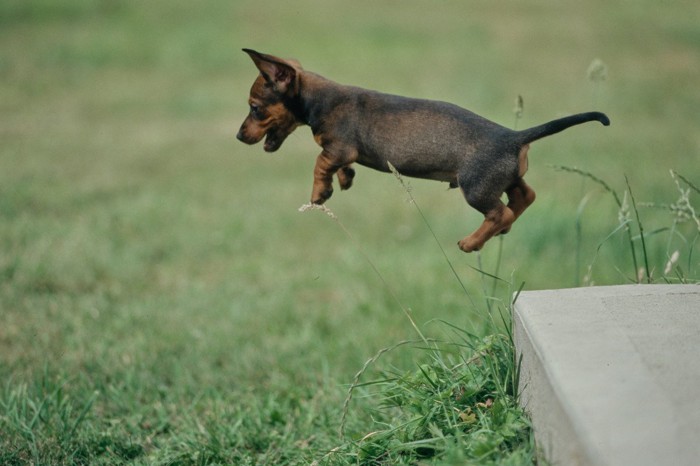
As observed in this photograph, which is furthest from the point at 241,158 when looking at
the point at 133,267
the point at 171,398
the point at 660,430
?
the point at 660,430

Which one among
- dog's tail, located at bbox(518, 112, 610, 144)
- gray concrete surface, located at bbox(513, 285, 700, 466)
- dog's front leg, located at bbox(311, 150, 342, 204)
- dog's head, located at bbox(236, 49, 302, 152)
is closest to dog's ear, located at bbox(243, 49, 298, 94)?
dog's head, located at bbox(236, 49, 302, 152)

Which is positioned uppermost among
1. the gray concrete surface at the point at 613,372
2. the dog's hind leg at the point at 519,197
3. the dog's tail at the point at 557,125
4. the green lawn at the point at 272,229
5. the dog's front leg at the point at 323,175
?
the dog's tail at the point at 557,125

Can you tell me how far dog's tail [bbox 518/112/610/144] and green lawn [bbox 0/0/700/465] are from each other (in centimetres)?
59

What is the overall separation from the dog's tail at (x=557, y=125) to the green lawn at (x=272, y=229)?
1.93 feet

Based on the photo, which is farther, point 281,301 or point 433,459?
point 281,301

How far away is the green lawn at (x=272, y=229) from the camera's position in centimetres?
332

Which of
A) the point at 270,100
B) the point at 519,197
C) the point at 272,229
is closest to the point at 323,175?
the point at 270,100

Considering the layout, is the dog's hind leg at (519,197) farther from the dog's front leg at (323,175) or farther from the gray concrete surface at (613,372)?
the dog's front leg at (323,175)

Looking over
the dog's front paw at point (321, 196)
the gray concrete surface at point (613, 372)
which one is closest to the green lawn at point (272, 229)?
the gray concrete surface at point (613, 372)

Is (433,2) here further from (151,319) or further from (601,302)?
(601,302)

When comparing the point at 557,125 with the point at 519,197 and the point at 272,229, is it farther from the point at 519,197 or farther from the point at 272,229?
the point at 272,229

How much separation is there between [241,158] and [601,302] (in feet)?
21.0

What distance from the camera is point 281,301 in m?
5.39

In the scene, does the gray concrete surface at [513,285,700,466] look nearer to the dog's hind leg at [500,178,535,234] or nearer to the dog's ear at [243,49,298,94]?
the dog's hind leg at [500,178,535,234]
